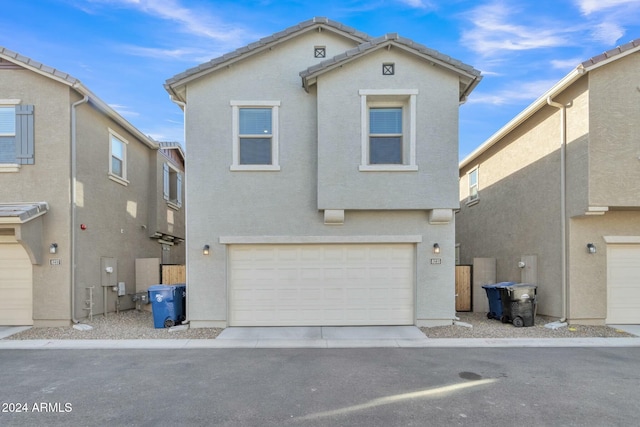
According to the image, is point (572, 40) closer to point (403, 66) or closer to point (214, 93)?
point (403, 66)

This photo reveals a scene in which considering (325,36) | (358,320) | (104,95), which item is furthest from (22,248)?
(325,36)

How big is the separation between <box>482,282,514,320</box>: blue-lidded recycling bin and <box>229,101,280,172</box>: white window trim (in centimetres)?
647

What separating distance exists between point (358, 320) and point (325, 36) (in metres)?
7.09

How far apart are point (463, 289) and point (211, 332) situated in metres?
7.24

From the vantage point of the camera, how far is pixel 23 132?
8461 mm

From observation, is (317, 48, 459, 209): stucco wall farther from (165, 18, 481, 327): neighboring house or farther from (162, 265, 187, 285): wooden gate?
(162, 265, 187, 285): wooden gate

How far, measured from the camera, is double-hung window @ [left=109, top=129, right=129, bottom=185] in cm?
1049

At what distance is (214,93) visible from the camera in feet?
27.9

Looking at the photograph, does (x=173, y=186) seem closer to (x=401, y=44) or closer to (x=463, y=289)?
(x=401, y=44)

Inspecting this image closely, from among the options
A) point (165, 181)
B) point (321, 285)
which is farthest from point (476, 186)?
point (165, 181)

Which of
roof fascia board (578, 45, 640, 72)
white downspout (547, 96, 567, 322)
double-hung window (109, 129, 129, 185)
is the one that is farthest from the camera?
double-hung window (109, 129, 129, 185)

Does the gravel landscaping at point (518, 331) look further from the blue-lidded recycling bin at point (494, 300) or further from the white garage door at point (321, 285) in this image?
the white garage door at point (321, 285)

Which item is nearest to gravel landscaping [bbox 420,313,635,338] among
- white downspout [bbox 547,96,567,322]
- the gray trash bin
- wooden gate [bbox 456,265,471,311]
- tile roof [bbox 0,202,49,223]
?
the gray trash bin

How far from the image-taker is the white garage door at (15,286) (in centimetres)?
858
